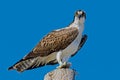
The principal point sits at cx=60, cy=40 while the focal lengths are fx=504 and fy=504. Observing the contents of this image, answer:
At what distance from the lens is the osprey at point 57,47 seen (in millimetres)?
13323

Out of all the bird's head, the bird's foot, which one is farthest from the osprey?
the bird's foot


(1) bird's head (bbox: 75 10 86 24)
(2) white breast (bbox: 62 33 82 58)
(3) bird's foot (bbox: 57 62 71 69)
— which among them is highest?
(1) bird's head (bbox: 75 10 86 24)

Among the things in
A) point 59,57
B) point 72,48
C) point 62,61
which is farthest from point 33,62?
point 72,48

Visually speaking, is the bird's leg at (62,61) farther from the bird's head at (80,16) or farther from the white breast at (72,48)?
the bird's head at (80,16)

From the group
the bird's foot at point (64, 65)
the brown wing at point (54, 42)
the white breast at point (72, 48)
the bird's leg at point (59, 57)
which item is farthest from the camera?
the brown wing at point (54, 42)

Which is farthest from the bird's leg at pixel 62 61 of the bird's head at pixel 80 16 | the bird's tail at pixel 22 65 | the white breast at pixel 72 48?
the bird's head at pixel 80 16

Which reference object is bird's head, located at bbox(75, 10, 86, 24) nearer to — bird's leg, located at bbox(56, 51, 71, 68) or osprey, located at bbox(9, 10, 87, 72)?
osprey, located at bbox(9, 10, 87, 72)

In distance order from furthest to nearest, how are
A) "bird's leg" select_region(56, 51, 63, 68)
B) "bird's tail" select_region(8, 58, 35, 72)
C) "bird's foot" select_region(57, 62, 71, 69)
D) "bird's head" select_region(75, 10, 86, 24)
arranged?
"bird's head" select_region(75, 10, 86, 24) → "bird's tail" select_region(8, 58, 35, 72) → "bird's leg" select_region(56, 51, 63, 68) → "bird's foot" select_region(57, 62, 71, 69)

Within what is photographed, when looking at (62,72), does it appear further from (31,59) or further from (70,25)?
(70,25)

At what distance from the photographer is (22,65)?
521 inches

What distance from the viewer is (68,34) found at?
1429 cm

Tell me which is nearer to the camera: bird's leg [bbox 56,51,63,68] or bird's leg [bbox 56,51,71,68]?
bird's leg [bbox 56,51,71,68]

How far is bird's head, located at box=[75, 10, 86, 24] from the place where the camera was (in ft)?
47.0

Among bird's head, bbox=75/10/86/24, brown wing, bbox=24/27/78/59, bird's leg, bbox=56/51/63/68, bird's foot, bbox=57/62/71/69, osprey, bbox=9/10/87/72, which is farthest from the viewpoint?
bird's head, bbox=75/10/86/24
